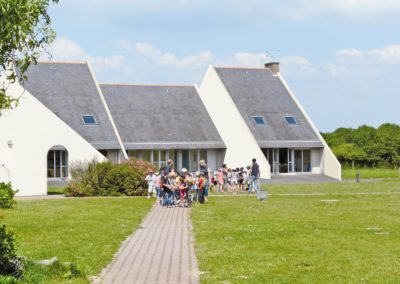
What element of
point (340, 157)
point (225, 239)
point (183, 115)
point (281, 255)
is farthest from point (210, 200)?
point (340, 157)

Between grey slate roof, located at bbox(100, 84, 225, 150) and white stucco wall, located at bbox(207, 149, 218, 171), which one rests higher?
grey slate roof, located at bbox(100, 84, 225, 150)

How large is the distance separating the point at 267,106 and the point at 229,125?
11.1 ft

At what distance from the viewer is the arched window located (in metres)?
44.3

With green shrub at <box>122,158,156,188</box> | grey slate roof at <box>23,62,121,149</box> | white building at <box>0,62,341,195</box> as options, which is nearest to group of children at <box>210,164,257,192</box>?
green shrub at <box>122,158,156,188</box>

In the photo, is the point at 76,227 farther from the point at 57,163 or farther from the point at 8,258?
the point at 57,163

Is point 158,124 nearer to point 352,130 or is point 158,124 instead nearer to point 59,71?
point 59,71

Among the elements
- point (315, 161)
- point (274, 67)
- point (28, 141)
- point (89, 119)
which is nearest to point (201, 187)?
point (28, 141)

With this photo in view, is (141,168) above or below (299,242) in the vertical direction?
above

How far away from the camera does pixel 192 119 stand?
53.8 metres

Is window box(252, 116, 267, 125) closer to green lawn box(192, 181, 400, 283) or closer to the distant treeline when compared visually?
the distant treeline

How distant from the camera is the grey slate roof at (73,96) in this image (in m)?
47.2

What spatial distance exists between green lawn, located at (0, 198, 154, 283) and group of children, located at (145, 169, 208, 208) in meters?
0.82

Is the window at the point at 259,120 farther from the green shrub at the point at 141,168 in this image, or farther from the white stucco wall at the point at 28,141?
the green shrub at the point at 141,168

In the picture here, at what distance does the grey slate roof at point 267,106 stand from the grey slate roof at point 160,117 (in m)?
2.69
